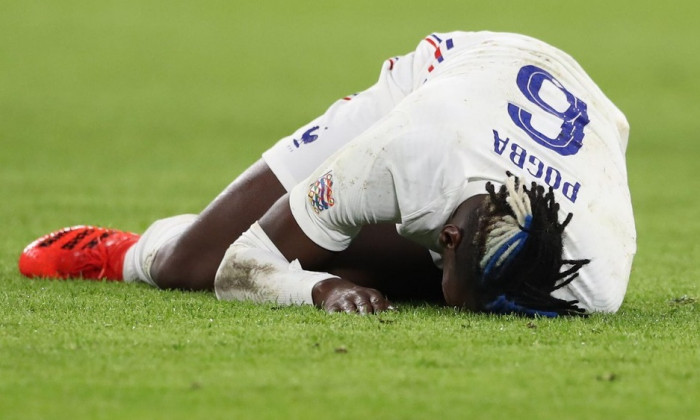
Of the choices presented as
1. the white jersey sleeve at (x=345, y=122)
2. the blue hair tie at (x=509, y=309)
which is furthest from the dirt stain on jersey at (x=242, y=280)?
the blue hair tie at (x=509, y=309)

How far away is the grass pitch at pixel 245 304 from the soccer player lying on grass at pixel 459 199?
13cm

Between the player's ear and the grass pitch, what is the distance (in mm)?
251

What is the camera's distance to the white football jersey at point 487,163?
4215 mm

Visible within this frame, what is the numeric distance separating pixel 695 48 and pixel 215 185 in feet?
42.4

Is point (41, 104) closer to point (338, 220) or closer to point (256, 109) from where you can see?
point (256, 109)

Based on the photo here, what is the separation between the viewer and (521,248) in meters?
4.09

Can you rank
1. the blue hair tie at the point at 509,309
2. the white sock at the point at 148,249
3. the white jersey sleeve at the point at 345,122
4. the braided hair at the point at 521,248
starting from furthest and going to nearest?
the white sock at the point at 148,249
the white jersey sleeve at the point at 345,122
the blue hair tie at the point at 509,309
the braided hair at the point at 521,248

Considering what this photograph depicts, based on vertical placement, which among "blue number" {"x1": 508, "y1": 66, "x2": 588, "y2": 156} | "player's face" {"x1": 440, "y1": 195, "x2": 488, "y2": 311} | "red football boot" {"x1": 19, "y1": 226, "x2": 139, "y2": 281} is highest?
"blue number" {"x1": 508, "y1": 66, "x2": 588, "y2": 156}

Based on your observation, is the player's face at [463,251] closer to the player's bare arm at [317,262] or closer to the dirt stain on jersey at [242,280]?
the player's bare arm at [317,262]

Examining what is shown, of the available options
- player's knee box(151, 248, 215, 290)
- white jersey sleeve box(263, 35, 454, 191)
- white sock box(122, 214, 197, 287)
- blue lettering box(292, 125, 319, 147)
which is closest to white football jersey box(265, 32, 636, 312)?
white jersey sleeve box(263, 35, 454, 191)

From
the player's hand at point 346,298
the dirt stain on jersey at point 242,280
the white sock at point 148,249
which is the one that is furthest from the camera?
the white sock at point 148,249

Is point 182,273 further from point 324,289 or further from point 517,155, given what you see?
point 517,155

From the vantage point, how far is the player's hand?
170 inches

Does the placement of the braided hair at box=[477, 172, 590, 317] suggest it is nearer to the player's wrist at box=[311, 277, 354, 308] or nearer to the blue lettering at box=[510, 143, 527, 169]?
the blue lettering at box=[510, 143, 527, 169]
